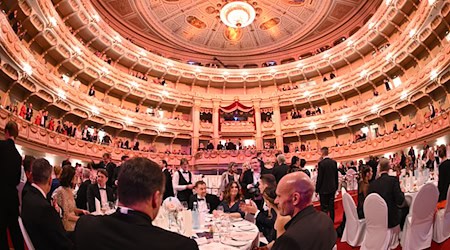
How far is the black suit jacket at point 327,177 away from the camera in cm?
716

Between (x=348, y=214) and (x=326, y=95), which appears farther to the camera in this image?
(x=326, y=95)

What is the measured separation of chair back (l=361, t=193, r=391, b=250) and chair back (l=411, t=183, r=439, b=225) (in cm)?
46

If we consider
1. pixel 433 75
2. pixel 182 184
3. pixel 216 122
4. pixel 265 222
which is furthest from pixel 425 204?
pixel 216 122

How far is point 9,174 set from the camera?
12.5 feet

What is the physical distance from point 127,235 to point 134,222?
2.7 inches

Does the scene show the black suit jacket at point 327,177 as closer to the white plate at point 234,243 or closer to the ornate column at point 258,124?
the white plate at point 234,243

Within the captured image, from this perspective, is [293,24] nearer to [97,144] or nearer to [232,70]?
[232,70]

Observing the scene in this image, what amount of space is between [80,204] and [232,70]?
22.8 meters

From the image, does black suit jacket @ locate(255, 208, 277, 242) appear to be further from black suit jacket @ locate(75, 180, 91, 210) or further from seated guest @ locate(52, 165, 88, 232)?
black suit jacket @ locate(75, 180, 91, 210)

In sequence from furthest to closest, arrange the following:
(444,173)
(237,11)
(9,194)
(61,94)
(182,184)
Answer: (237,11), (61,94), (182,184), (444,173), (9,194)

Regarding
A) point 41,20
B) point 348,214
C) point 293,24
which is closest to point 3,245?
point 348,214

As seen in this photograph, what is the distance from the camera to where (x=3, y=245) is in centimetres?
370

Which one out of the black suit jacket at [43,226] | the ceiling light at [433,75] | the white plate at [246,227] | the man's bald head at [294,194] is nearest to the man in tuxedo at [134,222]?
the man's bald head at [294,194]

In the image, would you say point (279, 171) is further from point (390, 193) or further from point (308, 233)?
point (308, 233)
